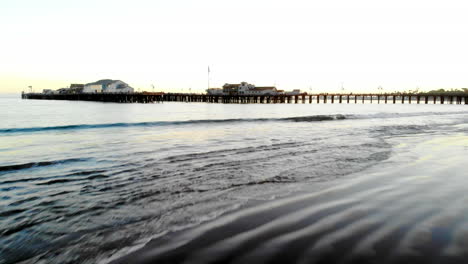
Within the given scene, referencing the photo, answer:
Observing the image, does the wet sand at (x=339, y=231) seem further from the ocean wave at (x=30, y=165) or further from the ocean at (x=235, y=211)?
the ocean wave at (x=30, y=165)

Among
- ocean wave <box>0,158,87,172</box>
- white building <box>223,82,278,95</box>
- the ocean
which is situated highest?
white building <box>223,82,278,95</box>

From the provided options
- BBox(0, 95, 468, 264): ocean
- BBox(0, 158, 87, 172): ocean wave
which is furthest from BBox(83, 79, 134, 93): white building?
BBox(0, 95, 468, 264): ocean

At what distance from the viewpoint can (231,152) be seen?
1030cm

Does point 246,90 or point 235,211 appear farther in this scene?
point 246,90

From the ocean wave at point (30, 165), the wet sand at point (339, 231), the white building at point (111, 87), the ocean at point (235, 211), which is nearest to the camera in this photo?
the wet sand at point (339, 231)

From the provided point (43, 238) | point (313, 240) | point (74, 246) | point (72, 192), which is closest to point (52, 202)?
point (72, 192)

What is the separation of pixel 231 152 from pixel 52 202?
605 centimetres

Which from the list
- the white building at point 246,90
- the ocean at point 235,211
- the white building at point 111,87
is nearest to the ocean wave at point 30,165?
the ocean at point 235,211

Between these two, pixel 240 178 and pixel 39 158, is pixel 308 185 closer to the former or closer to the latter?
pixel 240 178

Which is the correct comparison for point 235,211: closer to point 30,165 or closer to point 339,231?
→ point 339,231

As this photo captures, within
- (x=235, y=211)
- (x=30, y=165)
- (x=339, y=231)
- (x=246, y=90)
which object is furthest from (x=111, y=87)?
(x=339, y=231)

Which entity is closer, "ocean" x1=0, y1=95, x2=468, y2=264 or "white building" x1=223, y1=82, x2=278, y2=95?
"ocean" x1=0, y1=95, x2=468, y2=264

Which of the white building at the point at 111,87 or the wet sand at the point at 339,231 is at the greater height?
the white building at the point at 111,87

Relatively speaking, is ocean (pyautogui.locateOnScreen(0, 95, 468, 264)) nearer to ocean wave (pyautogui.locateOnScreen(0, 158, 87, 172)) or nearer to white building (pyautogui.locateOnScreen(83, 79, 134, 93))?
ocean wave (pyautogui.locateOnScreen(0, 158, 87, 172))
